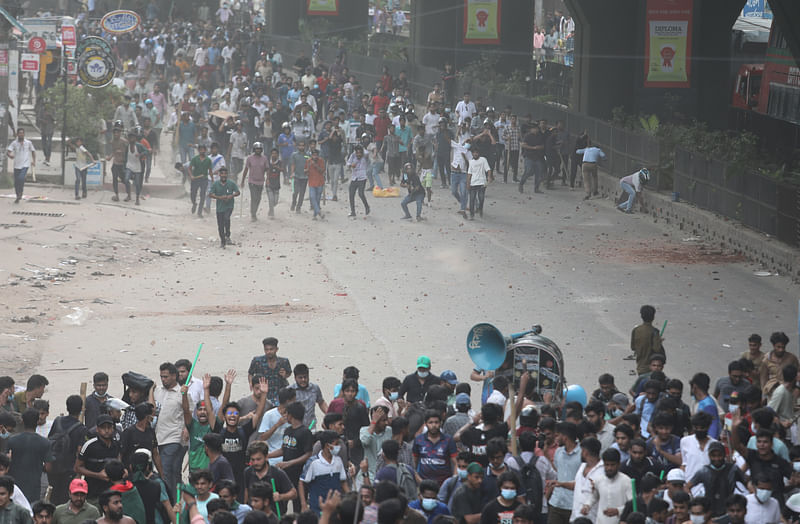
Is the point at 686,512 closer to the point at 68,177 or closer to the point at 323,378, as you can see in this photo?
the point at 323,378

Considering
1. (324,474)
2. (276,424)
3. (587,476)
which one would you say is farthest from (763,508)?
(276,424)

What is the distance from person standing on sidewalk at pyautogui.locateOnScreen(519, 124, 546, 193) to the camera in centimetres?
2672

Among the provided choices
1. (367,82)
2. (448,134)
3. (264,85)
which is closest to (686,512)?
(448,134)

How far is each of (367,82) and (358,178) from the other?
53.3 feet

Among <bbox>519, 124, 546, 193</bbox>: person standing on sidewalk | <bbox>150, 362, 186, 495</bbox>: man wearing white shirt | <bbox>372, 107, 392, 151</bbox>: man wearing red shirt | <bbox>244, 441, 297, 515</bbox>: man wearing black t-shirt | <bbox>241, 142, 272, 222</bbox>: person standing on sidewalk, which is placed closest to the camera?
<bbox>244, 441, 297, 515</bbox>: man wearing black t-shirt

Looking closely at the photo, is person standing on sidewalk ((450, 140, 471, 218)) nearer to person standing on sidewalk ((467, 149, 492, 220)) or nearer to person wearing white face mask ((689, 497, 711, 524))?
person standing on sidewalk ((467, 149, 492, 220))

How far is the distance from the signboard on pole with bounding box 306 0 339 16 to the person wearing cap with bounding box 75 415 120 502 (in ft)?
120

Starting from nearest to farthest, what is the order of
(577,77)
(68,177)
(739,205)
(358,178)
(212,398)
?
1. (212,398)
2. (739,205)
3. (358,178)
4. (68,177)
5. (577,77)

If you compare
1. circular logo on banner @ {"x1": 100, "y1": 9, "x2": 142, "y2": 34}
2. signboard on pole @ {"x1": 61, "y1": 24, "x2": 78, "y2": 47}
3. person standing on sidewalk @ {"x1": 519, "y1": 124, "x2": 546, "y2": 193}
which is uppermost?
circular logo on banner @ {"x1": 100, "y1": 9, "x2": 142, "y2": 34}

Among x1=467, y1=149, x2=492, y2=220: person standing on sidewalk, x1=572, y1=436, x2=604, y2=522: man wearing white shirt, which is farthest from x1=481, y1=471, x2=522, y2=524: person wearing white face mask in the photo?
x1=467, y1=149, x2=492, y2=220: person standing on sidewalk

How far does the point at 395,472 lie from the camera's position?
8305 millimetres

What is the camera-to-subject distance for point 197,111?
32.1 meters

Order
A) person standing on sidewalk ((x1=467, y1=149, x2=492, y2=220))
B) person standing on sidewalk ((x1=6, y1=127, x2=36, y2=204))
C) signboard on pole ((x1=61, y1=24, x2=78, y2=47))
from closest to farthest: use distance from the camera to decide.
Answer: person standing on sidewalk ((x1=6, y1=127, x2=36, y2=204)) → person standing on sidewalk ((x1=467, y1=149, x2=492, y2=220)) → signboard on pole ((x1=61, y1=24, x2=78, y2=47))

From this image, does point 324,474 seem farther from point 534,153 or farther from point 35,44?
point 35,44
